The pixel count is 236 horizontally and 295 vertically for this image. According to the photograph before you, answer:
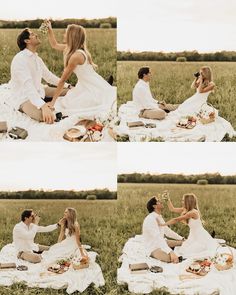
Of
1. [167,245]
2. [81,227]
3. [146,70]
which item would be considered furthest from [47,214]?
[146,70]

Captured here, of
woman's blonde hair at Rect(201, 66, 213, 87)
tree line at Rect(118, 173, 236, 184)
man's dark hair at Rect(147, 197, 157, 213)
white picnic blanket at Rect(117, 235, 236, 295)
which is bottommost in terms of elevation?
white picnic blanket at Rect(117, 235, 236, 295)

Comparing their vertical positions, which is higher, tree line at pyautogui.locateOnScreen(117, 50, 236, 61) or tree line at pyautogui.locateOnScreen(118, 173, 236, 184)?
tree line at pyautogui.locateOnScreen(117, 50, 236, 61)

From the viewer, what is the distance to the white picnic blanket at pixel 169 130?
3.00 metres

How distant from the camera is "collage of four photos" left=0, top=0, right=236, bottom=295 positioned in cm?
299

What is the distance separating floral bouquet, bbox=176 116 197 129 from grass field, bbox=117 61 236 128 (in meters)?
0.09

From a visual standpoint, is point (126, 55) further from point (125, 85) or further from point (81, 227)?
point (81, 227)

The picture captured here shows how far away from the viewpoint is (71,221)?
301 cm

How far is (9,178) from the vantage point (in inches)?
120

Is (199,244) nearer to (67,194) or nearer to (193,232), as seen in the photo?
(193,232)

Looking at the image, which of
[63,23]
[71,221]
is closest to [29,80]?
[63,23]

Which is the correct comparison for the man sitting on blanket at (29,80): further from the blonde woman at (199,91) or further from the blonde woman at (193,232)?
the blonde woman at (193,232)

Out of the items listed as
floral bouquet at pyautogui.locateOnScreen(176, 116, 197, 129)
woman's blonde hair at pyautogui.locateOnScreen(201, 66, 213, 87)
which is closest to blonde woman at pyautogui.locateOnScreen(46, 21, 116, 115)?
floral bouquet at pyautogui.locateOnScreen(176, 116, 197, 129)

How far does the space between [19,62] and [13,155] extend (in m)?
0.46

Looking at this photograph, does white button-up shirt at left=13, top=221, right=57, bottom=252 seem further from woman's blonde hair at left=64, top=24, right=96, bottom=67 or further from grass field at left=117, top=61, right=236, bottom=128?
woman's blonde hair at left=64, top=24, right=96, bottom=67
